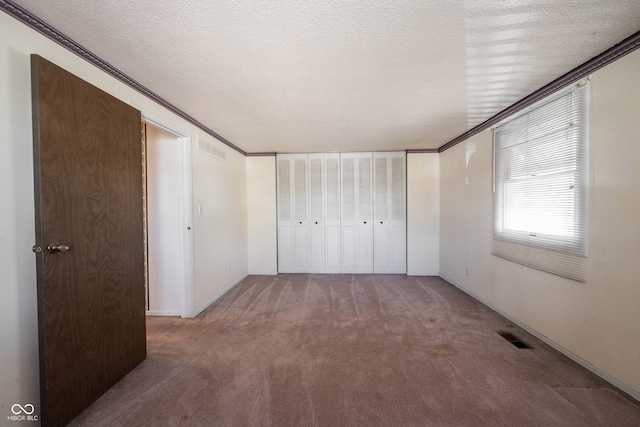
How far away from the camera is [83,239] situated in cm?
161

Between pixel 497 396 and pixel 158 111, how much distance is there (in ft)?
12.2

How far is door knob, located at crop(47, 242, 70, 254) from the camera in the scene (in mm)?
1404

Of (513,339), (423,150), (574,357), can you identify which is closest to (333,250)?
(423,150)

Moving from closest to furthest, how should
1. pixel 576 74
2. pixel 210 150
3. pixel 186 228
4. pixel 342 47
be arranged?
pixel 342 47 → pixel 576 74 → pixel 186 228 → pixel 210 150

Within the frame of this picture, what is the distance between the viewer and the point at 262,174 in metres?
5.00

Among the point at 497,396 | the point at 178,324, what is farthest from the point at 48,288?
the point at 497,396

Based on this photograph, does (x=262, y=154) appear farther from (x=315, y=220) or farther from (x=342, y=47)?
(x=342, y=47)

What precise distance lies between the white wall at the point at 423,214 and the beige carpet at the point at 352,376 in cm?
164

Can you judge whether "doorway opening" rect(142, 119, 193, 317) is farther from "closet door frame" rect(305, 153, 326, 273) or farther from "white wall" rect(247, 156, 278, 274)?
"closet door frame" rect(305, 153, 326, 273)

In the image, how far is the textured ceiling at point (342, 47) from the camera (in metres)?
1.40

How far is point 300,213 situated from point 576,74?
4032mm

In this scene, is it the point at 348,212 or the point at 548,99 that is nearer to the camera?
the point at 548,99

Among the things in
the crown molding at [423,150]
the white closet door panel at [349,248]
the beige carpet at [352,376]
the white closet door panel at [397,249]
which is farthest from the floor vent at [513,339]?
the crown molding at [423,150]

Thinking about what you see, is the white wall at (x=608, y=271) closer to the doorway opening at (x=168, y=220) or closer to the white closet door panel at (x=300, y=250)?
the white closet door panel at (x=300, y=250)
